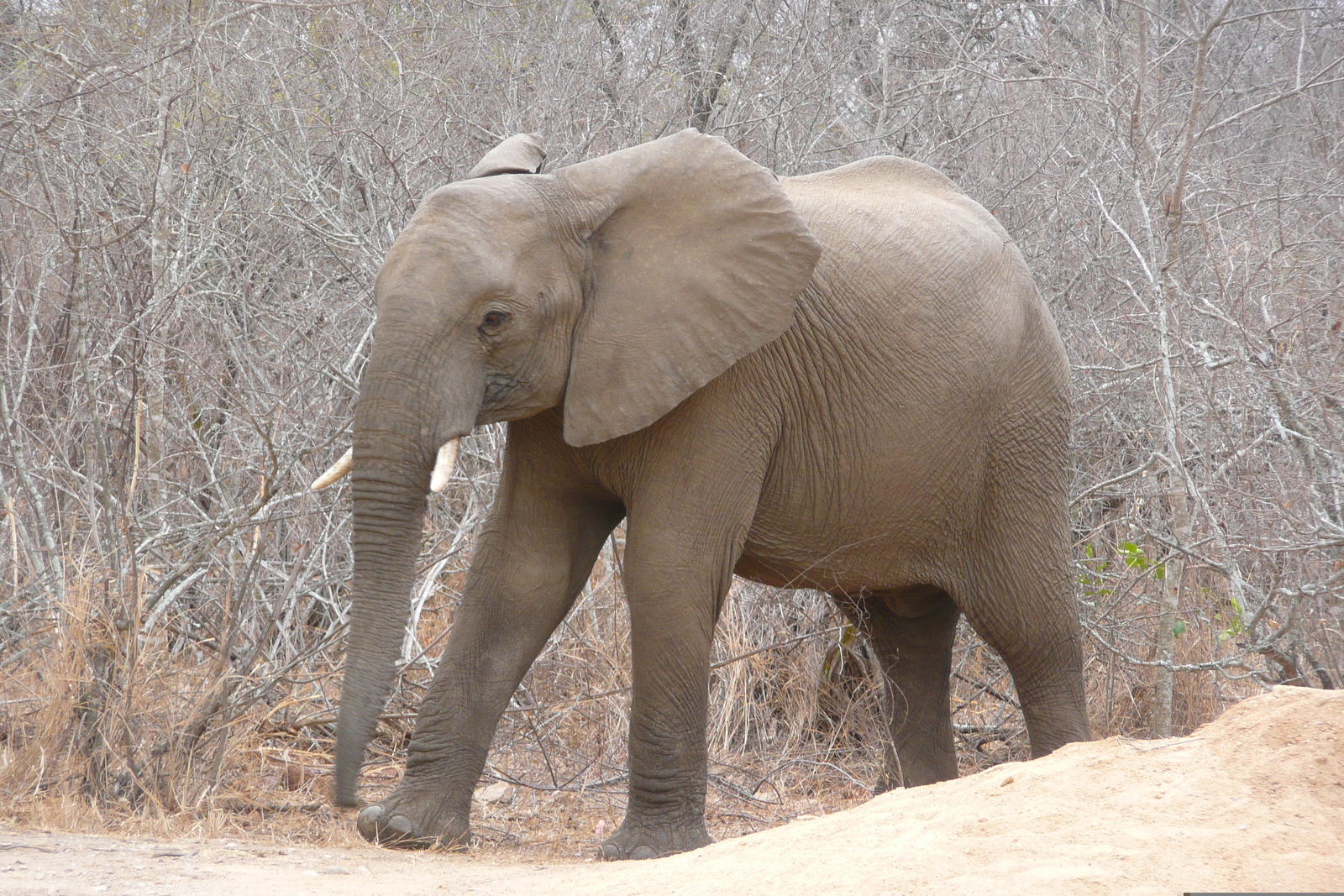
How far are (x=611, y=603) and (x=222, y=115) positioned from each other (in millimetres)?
3222

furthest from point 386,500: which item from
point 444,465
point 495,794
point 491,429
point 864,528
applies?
point 491,429

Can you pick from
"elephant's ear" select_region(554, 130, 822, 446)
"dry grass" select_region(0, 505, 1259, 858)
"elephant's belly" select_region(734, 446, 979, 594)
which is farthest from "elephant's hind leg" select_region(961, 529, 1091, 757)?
"elephant's ear" select_region(554, 130, 822, 446)

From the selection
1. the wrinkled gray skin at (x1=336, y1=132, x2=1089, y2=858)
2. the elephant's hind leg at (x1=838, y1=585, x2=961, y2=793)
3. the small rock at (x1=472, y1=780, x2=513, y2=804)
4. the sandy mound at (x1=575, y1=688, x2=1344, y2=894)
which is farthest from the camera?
the elephant's hind leg at (x1=838, y1=585, x2=961, y2=793)

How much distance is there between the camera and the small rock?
613cm

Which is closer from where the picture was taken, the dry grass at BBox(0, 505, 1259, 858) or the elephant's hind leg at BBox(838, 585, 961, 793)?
the dry grass at BBox(0, 505, 1259, 858)

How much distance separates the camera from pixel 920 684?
6.45 m

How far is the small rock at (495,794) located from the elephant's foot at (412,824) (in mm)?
953

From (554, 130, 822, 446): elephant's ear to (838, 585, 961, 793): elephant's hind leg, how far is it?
1883 millimetres

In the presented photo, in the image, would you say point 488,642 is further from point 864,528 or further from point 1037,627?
point 1037,627

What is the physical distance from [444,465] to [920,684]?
9.36 ft

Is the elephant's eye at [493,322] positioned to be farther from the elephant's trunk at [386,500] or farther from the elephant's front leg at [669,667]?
the elephant's front leg at [669,667]

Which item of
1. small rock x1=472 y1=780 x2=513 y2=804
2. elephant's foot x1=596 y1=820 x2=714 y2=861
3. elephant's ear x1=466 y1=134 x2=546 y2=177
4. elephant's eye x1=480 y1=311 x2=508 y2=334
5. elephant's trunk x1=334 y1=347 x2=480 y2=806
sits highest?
elephant's ear x1=466 y1=134 x2=546 y2=177

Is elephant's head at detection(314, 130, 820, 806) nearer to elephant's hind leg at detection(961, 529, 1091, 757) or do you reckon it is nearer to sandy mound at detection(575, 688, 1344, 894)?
sandy mound at detection(575, 688, 1344, 894)

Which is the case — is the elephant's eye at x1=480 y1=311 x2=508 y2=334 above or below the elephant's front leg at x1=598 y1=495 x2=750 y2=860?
above
